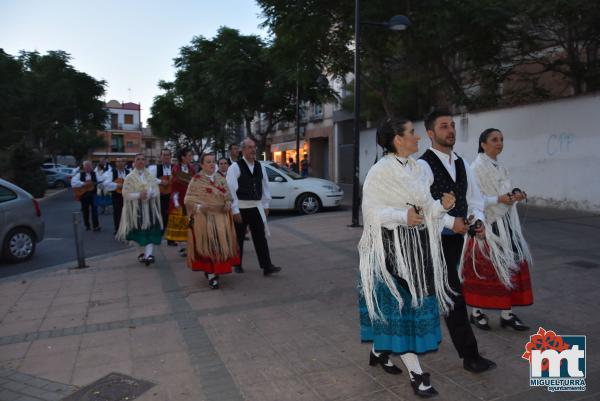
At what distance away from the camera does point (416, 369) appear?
317 centimetres

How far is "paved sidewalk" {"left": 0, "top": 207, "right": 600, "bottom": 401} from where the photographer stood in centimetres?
340

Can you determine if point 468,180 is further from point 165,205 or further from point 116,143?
point 116,143

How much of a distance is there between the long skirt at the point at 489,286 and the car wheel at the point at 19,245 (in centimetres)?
782

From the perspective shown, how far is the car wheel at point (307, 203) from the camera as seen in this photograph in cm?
1424

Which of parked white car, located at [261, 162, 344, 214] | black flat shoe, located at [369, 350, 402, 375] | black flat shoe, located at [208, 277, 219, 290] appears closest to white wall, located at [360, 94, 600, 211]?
parked white car, located at [261, 162, 344, 214]

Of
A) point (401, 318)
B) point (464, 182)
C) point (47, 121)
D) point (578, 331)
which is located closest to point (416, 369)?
point (401, 318)

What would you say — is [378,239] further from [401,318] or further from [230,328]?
[230,328]

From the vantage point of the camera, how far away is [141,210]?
24.8 feet

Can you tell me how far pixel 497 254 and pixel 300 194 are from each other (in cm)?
1046

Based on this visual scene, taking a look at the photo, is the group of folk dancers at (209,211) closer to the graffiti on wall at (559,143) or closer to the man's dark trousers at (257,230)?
the man's dark trousers at (257,230)

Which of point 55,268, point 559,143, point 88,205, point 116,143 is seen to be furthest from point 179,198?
point 116,143

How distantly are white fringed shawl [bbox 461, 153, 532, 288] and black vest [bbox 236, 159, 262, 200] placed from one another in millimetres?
3166

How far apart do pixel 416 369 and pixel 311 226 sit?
8277 millimetres

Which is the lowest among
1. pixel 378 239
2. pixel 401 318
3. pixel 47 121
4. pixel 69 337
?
pixel 69 337
